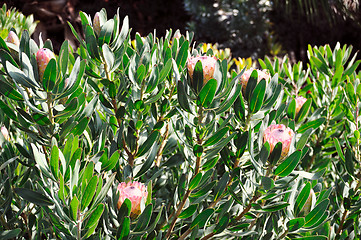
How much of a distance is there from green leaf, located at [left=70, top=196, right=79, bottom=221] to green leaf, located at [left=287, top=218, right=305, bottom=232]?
33 centimetres

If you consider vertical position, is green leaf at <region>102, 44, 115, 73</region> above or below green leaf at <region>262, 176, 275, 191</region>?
above

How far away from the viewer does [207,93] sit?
55 centimetres

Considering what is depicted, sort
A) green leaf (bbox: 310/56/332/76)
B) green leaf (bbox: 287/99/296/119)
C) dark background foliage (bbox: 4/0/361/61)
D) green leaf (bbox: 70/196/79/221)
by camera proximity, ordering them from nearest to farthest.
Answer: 1. green leaf (bbox: 70/196/79/221)
2. green leaf (bbox: 287/99/296/119)
3. green leaf (bbox: 310/56/332/76)
4. dark background foliage (bbox: 4/0/361/61)

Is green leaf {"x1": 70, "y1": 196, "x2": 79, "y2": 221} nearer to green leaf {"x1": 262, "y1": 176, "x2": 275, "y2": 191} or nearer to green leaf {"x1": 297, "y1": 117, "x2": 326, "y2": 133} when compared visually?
green leaf {"x1": 262, "y1": 176, "x2": 275, "y2": 191}

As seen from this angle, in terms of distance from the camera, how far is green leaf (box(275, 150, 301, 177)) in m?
0.54

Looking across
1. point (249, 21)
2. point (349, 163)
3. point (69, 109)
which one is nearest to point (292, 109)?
point (349, 163)

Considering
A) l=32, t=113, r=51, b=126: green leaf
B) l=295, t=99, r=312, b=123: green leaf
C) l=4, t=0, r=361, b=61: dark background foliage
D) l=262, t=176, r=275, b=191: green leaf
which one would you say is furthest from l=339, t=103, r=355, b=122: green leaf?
l=4, t=0, r=361, b=61: dark background foliage

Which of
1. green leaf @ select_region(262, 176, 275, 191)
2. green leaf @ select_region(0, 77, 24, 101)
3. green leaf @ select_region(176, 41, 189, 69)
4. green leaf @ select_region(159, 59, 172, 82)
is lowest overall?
green leaf @ select_region(262, 176, 275, 191)

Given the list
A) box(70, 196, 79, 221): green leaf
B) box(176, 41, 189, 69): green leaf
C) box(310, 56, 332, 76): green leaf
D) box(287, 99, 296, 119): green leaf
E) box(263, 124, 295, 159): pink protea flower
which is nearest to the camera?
box(70, 196, 79, 221): green leaf

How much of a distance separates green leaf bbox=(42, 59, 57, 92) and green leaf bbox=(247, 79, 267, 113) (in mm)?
291

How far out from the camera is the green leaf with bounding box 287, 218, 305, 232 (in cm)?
60

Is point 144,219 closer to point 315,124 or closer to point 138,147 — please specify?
point 138,147

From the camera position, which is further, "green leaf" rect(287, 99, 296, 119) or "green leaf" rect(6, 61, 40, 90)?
"green leaf" rect(287, 99, 296, 119)

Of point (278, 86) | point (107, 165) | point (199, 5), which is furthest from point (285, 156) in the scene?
point (199, 5)
